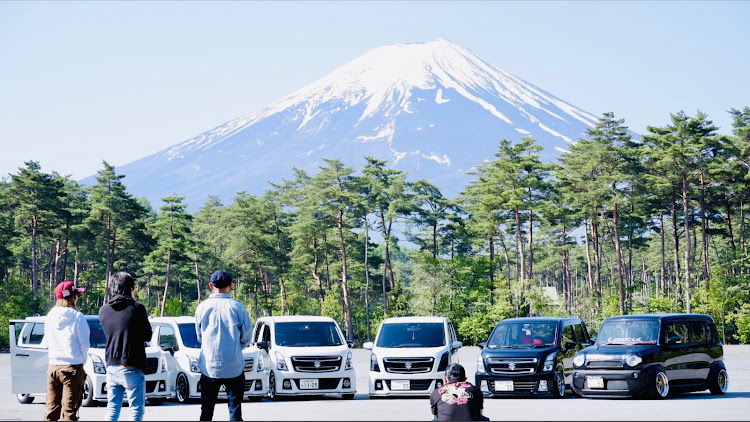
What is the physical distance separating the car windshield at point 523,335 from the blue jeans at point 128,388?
1088 centimetres

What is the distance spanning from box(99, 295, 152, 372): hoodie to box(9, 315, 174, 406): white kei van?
6.96 m

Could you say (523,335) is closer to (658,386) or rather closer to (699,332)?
(658,386)

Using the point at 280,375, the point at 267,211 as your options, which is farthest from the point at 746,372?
the point at 267,211

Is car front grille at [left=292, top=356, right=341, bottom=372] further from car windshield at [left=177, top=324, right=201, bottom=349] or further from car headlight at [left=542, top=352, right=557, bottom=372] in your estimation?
car headlight at [left=542, top=352, right=557, bottom=372]

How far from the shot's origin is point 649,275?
134 meters

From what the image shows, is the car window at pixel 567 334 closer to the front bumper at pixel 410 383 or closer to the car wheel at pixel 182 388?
the front bumper at pixel 410 383

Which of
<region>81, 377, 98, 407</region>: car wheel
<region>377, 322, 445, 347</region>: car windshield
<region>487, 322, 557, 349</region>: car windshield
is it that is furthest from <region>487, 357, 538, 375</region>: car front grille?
<region>81, 377, 98, 407</region>: car wheel

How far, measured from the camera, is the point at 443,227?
78250mm

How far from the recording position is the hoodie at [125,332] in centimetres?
899

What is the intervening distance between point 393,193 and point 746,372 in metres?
47.5

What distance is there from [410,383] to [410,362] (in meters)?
0.42

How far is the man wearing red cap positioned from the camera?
9.70m

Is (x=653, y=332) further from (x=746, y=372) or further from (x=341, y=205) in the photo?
(x=341, y=205)

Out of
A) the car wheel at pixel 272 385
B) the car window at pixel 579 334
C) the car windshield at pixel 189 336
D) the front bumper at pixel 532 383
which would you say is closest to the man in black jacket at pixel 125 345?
the car windshield at pixel 189 336
